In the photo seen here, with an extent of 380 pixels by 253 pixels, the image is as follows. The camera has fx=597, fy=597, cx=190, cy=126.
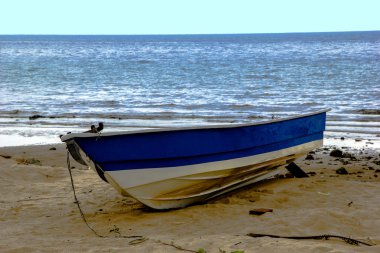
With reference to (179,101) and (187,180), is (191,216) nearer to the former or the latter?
(187,180)

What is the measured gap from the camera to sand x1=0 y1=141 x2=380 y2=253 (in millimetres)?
5414

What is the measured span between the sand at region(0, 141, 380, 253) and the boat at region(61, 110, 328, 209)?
0.76 feet

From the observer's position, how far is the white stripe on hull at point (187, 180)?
6.62 metres

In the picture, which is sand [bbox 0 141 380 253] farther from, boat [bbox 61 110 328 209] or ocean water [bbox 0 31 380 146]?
ocean water [bbox 0 31 380 146]

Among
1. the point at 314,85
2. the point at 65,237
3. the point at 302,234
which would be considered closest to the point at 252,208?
the point at 302,234

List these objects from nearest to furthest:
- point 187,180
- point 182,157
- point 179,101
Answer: point 182,157, point 187,180, point 179,101

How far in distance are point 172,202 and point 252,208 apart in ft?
3.12

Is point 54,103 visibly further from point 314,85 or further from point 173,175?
point 173,175

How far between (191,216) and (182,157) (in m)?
0.68

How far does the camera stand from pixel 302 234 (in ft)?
18.9

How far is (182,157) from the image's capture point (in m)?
6.80

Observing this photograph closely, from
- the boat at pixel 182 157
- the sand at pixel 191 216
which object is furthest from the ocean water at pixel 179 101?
the boat at pixel 182 157

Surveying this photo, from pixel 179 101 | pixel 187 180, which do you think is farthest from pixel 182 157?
pixel 179 101

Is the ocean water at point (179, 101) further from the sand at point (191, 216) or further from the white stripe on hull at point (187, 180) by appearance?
the white stripe on hull at point (187, 180)
